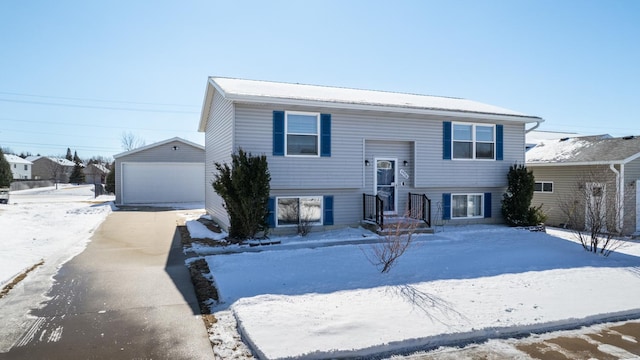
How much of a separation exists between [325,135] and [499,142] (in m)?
6.62

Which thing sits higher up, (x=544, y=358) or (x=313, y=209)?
(x=313, y=209)

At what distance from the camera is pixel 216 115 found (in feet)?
44.3

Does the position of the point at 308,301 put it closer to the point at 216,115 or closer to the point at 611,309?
the point at 611,309

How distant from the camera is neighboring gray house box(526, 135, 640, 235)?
14.6m

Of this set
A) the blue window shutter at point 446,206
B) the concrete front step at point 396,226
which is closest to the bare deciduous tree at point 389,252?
the concrete front step at point 396,226

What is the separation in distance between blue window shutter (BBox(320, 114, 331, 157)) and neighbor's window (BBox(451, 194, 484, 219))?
5084 mm

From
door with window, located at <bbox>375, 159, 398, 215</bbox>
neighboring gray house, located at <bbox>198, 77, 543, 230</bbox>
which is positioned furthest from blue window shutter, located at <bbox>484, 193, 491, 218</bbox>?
door with window, located at <bbox>375, 159, 398, 215</bbox>

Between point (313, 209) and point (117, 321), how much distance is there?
7111mm

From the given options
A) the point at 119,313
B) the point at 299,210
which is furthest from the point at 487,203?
the point at 119,313

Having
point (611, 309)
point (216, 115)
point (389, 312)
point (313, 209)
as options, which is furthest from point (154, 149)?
point (611, 309)

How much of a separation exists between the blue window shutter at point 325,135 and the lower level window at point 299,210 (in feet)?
4.73

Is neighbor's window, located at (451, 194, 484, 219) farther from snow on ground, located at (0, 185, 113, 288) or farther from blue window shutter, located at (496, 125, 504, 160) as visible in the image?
snow on ground, located at (0, 185, 113, 288)

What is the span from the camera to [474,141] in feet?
43.4

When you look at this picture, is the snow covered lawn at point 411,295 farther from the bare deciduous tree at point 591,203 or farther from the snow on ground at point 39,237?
the snow on ground at point 39,237
